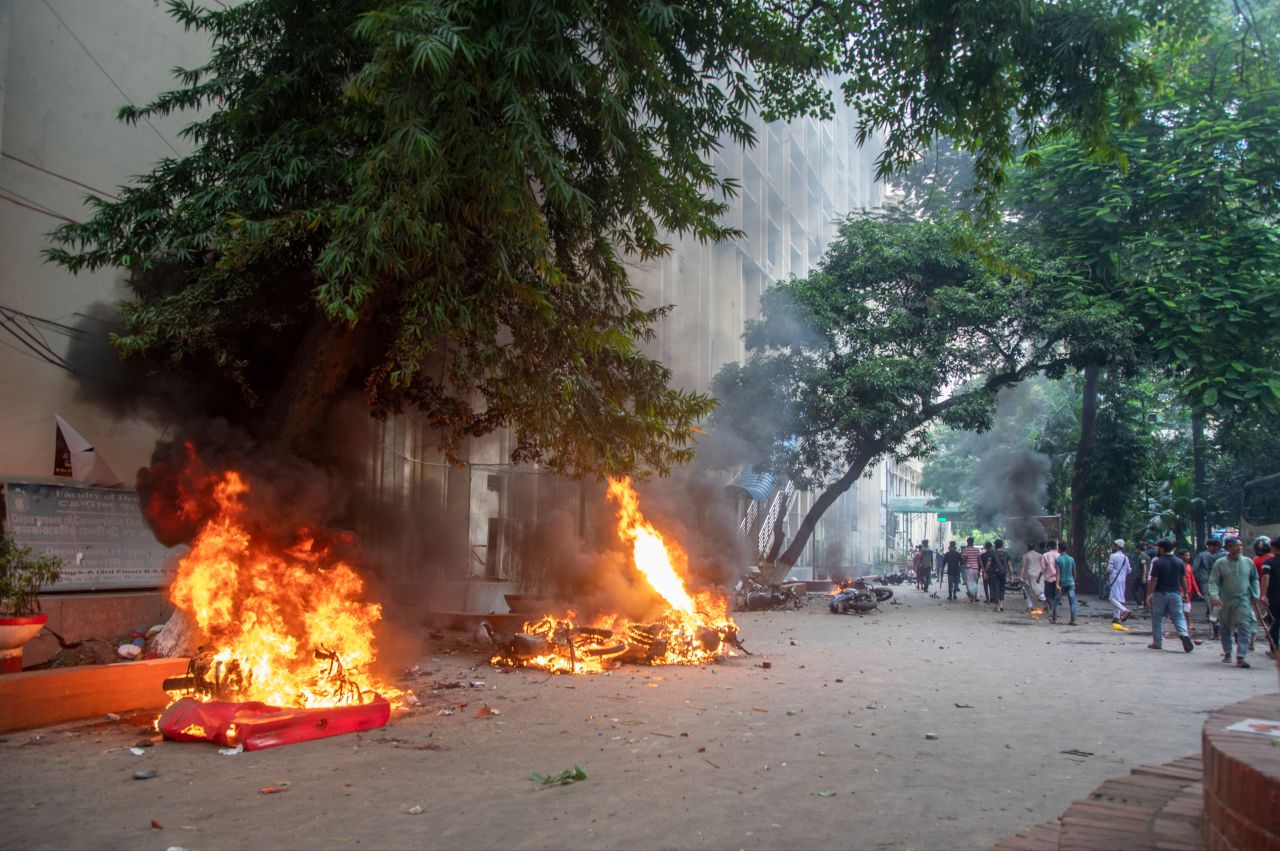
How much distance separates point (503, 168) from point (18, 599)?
5.71 meters

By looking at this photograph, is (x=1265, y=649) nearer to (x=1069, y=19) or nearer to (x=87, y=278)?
(x=1069, y=19)

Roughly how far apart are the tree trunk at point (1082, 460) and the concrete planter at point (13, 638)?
24012mm

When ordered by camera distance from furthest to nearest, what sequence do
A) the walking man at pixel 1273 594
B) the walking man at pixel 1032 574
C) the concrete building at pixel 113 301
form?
the walking man at pixel 1032 574
the walking man at pixel 1273 594
the concrete building at pixel 113 301

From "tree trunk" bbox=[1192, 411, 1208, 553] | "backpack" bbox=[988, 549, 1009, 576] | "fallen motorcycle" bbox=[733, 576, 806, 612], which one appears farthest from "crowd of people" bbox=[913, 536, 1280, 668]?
"fallen motorcycle" bbox=[733, 576, 806, 612]

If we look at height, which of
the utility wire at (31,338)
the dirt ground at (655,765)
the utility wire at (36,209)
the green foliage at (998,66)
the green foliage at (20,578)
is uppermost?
the green foliage at (998,66)

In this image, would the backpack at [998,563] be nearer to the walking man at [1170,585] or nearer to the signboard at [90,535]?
the walking man at [1170,585]

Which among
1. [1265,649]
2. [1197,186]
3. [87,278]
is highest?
[1197,186]

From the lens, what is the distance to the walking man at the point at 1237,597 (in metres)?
11.9

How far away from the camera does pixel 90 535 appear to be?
10.1 meters

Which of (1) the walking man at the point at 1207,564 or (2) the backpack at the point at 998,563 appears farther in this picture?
(2) the backpack at the point at 998,563

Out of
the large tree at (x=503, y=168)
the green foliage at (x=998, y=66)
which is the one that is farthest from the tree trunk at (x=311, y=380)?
the green foliage at (x=998, y=66)

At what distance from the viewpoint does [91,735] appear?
7.08 metres

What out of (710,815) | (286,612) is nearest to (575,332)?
(286,612)

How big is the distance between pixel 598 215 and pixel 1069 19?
15.1 ft
